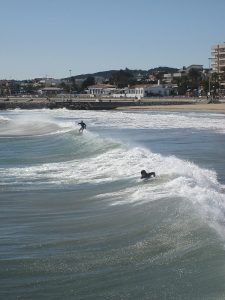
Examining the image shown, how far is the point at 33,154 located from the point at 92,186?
10.3 m

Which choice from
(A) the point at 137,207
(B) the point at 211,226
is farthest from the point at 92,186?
(B) the point at 211,226

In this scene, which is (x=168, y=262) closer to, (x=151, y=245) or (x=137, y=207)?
(x=151, y=245)

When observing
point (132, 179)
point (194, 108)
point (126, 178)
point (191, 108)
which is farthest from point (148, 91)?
point (132, 179)

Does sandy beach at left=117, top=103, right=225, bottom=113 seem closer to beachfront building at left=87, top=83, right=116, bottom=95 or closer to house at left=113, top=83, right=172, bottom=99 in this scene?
house at left=113, top=83, right=172, bottom=99

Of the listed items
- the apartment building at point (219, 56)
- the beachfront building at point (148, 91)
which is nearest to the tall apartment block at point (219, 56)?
the apartment building at point (219, 56)

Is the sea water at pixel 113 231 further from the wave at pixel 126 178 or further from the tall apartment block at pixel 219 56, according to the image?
the tall apartment block at pixel 219 56

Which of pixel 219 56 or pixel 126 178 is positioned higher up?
pixel 219 56

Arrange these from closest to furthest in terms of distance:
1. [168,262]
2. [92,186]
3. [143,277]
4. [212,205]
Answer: [143,277]
[168,262]
[212,205]
[92,186]

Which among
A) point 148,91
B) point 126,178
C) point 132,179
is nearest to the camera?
point 132,179

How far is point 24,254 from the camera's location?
1007cm

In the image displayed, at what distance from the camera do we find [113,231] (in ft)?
37.8

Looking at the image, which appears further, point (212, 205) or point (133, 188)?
point (133, 188)

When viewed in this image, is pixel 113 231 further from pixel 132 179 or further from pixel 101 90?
pixel 101 90

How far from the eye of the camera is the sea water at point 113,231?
8398 mm
